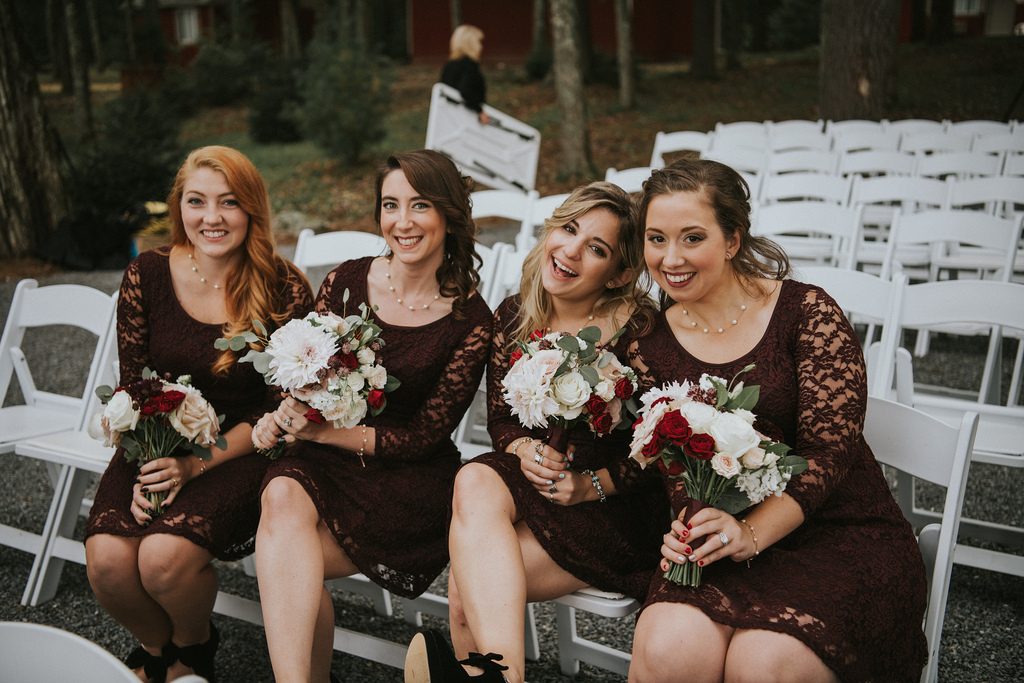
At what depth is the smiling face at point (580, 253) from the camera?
2873 millimetres

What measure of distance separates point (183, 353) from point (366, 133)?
13.6 metres

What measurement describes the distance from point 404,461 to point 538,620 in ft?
3.27

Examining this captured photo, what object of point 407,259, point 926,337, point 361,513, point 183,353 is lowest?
point 926,337

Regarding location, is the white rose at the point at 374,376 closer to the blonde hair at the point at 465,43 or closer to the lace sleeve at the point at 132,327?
the lace sleeve at the point at 132,327

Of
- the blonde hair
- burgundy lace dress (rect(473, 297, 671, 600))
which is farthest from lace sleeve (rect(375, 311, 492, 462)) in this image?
the blonde hair

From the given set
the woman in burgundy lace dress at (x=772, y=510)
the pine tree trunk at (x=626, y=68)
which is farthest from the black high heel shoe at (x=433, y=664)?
the pine tree trunk at (x=626, y=68)

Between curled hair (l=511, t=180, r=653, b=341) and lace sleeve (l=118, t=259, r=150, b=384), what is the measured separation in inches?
54.0

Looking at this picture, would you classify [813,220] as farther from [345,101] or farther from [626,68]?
[626,68]

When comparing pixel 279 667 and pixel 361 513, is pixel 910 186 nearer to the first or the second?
pixel 361 513

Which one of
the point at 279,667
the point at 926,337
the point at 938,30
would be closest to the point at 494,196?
the point at 926,337

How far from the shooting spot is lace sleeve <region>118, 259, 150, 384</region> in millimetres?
3350

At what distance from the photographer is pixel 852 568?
2.37 metres

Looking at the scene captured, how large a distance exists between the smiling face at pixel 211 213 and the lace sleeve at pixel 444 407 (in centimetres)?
91

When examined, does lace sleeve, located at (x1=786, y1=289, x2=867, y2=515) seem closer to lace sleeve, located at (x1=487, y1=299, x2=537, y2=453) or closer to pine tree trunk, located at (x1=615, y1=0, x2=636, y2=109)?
lace sleeve, located at (x1=487, y1=299, x2=537, y2=453)
